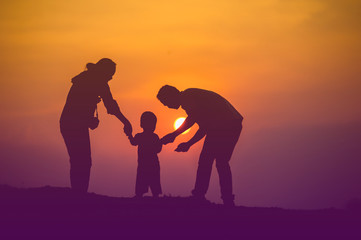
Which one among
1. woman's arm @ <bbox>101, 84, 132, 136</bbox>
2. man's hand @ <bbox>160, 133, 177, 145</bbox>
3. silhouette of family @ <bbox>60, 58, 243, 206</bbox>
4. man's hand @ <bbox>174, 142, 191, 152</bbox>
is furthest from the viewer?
man's hand @ <bbox>160, 133, 177, 145</bbox>

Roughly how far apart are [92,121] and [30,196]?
83.0 inches

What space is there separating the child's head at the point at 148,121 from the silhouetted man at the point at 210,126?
3.25 ft

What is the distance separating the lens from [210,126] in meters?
15.1

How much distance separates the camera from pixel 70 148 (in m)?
15.3

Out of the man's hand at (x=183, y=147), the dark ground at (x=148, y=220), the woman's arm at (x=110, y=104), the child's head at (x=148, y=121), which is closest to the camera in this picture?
the dark ground at (x=148, y=220)

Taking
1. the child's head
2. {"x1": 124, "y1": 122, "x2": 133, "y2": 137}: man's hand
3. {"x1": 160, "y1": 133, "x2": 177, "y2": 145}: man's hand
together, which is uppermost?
the child's head

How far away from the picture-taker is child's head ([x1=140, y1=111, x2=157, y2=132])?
1593 centimetres

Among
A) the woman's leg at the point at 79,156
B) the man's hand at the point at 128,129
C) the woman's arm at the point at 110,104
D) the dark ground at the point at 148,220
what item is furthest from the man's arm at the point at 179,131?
the woman's leg at the point at 79,156

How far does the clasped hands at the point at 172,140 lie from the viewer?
50.3ft

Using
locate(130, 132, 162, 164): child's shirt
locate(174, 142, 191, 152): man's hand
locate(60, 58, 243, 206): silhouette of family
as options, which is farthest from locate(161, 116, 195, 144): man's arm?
locate(174, 142, 191, 152): man's hand

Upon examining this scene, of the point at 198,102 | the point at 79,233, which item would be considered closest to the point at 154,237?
the point at 79,233

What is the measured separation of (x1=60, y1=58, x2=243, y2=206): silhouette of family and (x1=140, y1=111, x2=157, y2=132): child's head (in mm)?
22

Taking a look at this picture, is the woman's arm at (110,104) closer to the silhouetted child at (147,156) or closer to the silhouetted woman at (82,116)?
the silhouetted woman at (82,116)

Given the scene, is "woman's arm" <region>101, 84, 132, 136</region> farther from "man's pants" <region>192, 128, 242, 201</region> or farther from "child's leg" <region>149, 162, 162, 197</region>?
"man's pants" <region>192, 128, 242, 201</region>
